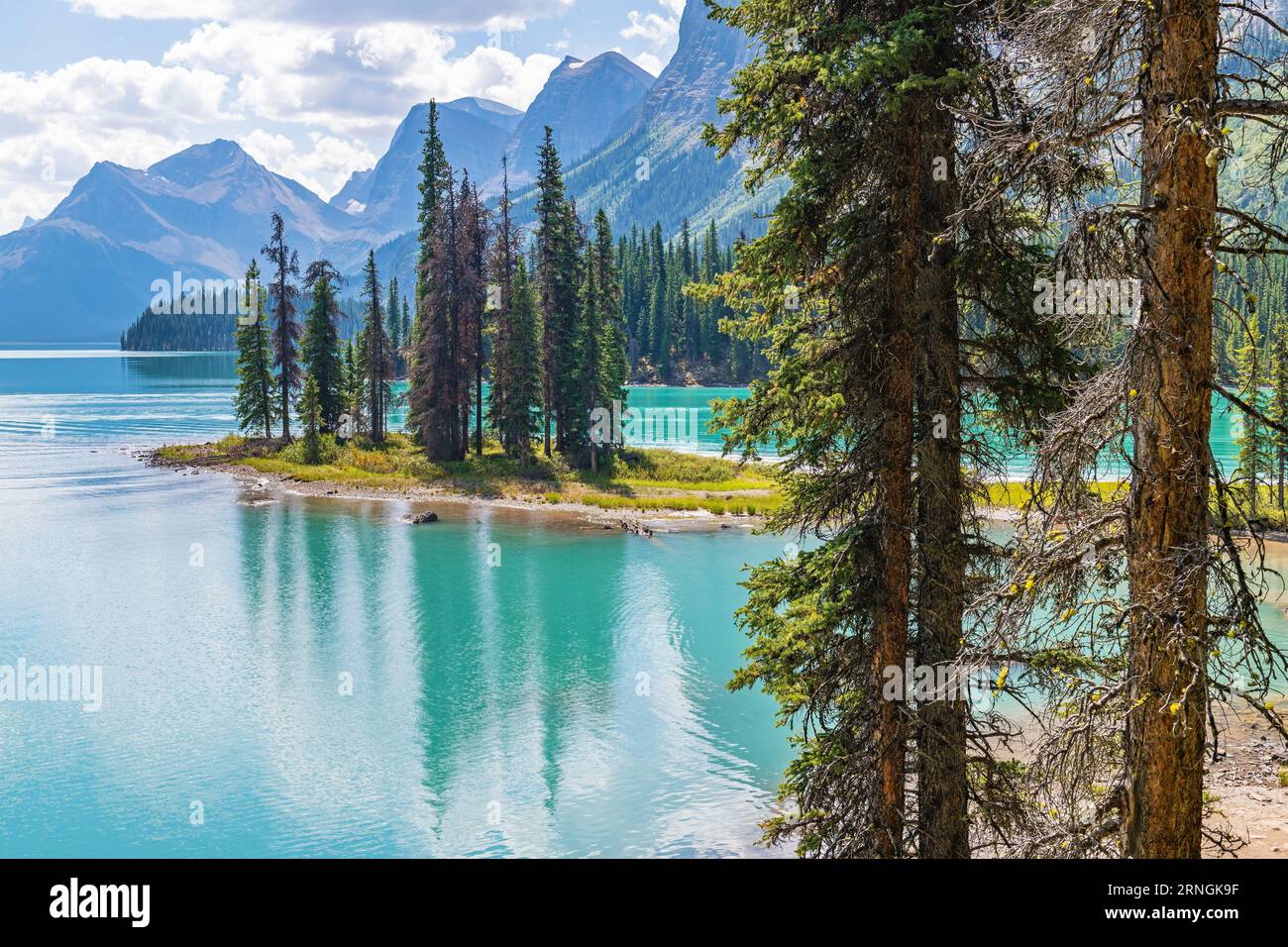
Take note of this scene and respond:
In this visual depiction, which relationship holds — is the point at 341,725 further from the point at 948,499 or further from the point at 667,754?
the point at 948,499

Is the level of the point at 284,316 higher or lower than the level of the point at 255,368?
higher

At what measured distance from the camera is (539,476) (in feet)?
196

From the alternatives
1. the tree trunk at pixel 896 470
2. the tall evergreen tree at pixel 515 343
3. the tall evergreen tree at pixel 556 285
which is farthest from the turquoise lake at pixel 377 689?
the tall evergreen tree at pixel 556 285

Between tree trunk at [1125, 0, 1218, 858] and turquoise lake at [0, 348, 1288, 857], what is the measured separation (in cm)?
1262

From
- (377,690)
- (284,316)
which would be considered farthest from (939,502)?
(284,316)

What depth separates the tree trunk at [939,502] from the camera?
10328 millimetres

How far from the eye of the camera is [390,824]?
19672 mm

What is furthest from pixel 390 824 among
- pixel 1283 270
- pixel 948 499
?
pixel 1283 270

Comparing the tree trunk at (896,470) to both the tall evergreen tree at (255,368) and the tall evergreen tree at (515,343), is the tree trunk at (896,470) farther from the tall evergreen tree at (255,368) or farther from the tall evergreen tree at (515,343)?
the tall evergreen tree at (255,368)

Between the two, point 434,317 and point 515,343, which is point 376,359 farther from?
point 515,343

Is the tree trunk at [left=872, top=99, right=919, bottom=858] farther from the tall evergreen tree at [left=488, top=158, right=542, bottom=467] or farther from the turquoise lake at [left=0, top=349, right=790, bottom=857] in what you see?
the tall evergreen tree at [left=488, top=158, right=542, bottom=467]

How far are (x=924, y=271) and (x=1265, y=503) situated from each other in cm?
5418

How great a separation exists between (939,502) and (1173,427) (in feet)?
13.4
